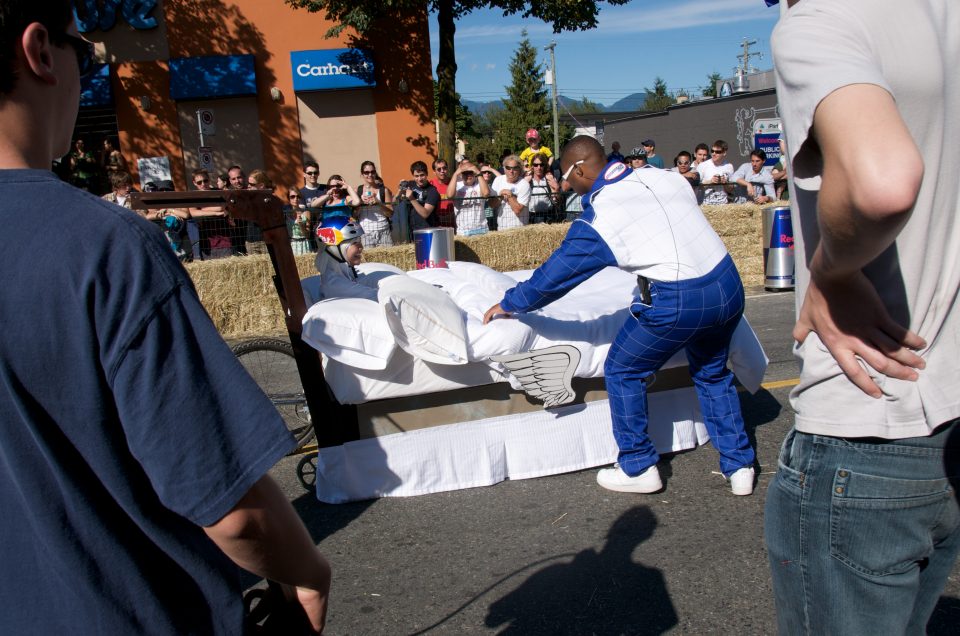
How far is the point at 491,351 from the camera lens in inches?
166

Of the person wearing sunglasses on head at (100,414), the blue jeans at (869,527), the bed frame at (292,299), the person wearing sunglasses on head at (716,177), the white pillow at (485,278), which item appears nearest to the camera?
the person wearing sunglasses on head at (100,414)

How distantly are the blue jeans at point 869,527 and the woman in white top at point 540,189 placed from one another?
10224mm

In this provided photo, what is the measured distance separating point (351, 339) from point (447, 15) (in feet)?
43.9

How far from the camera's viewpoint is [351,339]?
408 centimetres

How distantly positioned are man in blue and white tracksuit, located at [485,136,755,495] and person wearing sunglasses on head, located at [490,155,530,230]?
6890mm

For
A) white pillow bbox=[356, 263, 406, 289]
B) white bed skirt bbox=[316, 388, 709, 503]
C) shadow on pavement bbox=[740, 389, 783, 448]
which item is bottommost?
shadow on pavement bbox=[740, 389, 783, 448]

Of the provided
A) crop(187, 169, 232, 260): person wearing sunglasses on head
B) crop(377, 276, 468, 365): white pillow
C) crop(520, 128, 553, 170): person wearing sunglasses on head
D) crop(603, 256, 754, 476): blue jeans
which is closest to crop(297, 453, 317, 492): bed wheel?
crop(377, 276, 468, 365): white pillow

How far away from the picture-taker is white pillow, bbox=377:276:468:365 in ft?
13.2

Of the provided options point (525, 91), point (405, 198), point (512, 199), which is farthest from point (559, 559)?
point (525, 91)

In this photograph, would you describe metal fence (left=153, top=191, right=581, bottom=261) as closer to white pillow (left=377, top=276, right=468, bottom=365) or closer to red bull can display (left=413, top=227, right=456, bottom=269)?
red bull can display (left=413, top=227, right=456, bottom=269)

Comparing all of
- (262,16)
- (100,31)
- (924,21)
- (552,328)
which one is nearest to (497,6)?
(262,16)

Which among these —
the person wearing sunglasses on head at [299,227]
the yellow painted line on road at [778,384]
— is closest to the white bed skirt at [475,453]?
the yellow painted line on road at [778,384]

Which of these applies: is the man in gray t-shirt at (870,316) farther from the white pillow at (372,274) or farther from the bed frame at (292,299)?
the white pillow at (372,274)

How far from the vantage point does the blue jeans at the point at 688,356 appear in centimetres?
382
